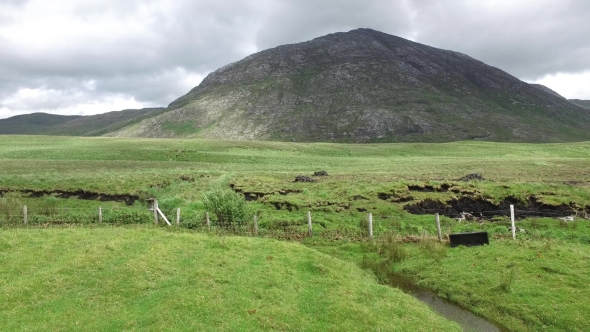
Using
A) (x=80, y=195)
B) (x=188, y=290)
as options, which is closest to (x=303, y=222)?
(x=188, y=290)

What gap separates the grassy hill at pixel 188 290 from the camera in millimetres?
13883

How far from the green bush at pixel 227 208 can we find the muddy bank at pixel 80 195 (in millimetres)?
14764

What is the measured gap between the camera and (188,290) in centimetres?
1608

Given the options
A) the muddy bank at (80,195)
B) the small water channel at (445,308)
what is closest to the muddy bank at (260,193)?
the muddy bank at (80,195)

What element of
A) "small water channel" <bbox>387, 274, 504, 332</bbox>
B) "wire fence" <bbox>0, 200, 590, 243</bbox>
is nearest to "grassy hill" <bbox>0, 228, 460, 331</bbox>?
"small water channel" <bbox>387, 274, 504, 332</bbox>

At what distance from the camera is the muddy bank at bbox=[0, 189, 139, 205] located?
42344 millimetres

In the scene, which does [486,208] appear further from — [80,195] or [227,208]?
[80,195]

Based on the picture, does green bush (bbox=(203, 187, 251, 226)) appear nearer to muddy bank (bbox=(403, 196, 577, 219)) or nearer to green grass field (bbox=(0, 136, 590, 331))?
green grass field (bbox=(0, 136, 590, 331))

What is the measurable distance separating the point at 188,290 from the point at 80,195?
33416 millimetres

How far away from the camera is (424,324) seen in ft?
48.6

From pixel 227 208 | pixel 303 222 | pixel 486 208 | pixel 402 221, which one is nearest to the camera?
pixel 227 208

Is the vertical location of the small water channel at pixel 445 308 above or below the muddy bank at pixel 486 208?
below

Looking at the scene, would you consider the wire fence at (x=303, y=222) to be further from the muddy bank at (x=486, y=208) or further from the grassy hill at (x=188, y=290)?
the grassy hill at (x=188, y=290)

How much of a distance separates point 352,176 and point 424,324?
146 ft
